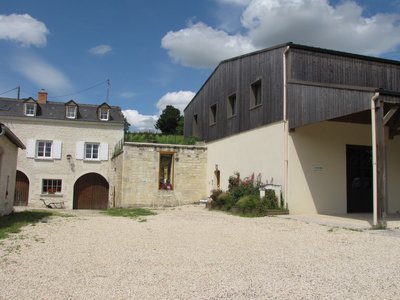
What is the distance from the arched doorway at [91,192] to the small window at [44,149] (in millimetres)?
2482

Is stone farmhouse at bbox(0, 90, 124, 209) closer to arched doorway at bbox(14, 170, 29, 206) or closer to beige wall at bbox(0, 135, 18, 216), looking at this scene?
arched doorway at bbox(14, 170, 29, 206)

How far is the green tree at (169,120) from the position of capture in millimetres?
39656

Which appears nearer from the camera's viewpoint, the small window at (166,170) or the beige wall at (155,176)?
the beige wall at (155,176)

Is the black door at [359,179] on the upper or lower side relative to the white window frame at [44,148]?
lower

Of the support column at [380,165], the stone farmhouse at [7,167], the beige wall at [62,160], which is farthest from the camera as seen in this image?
the beige wall at [62,160]

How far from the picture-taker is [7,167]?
38.4 feet

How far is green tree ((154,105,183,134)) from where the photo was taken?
3966cm

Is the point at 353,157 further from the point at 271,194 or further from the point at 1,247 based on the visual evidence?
the point at 1,247

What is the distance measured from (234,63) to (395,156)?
24.1 ft

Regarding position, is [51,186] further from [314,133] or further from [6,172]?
[314,133]

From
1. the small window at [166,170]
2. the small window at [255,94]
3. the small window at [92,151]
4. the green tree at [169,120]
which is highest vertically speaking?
the green tree at [169,120]

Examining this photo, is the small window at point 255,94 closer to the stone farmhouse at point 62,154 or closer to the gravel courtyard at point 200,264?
the gravel courtyard at point 200,264

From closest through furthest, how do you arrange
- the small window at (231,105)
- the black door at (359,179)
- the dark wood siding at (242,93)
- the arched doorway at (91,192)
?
1. the black door at (359,179)
2. the dark wood siding at (242,93)
3. the small window at (231,105)
4. the arched doorway at (91,192)

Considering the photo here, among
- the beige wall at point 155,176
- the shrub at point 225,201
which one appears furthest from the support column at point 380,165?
the beige wall at point 155,176
